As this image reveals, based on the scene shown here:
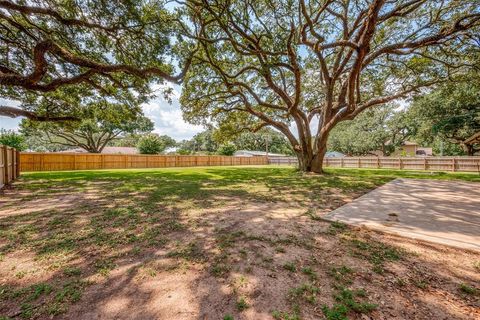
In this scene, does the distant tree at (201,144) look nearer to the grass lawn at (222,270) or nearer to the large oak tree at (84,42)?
the large oak tree at (84,42)

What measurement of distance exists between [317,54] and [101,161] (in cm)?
1919

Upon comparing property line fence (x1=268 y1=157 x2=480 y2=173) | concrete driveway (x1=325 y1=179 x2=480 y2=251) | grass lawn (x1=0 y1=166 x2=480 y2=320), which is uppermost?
property line fence (x1=268 y1=157 x2=480 y2=173)

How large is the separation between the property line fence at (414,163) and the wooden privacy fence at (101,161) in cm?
1497

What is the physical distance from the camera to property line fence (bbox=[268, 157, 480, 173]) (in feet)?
48.8

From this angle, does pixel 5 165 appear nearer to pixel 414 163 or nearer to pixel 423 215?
pixel 423 215

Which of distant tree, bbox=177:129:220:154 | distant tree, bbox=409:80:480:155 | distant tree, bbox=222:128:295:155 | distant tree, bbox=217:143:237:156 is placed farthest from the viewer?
distant tree, bbox=177:129:220:154

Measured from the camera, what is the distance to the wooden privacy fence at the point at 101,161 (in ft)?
50.0

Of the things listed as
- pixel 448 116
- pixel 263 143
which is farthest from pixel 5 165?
pixel 263 143

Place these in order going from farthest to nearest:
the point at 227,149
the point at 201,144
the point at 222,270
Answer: the point at 201,144 → the point at 227,149 → the point at 222,270

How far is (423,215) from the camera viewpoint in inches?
160

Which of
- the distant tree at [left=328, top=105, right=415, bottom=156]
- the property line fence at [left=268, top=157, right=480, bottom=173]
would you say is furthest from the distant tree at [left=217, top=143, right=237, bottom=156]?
the distant tree at [left=328, top=105, right=415, bottom=156]

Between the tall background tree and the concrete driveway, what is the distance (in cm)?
408

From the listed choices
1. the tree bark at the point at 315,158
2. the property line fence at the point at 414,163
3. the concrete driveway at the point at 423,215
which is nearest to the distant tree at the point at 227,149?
the property line fence at the point at 414,163

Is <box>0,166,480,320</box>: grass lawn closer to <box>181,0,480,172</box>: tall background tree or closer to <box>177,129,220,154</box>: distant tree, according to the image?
<box>181,0,480,172</box>: tall background tree
